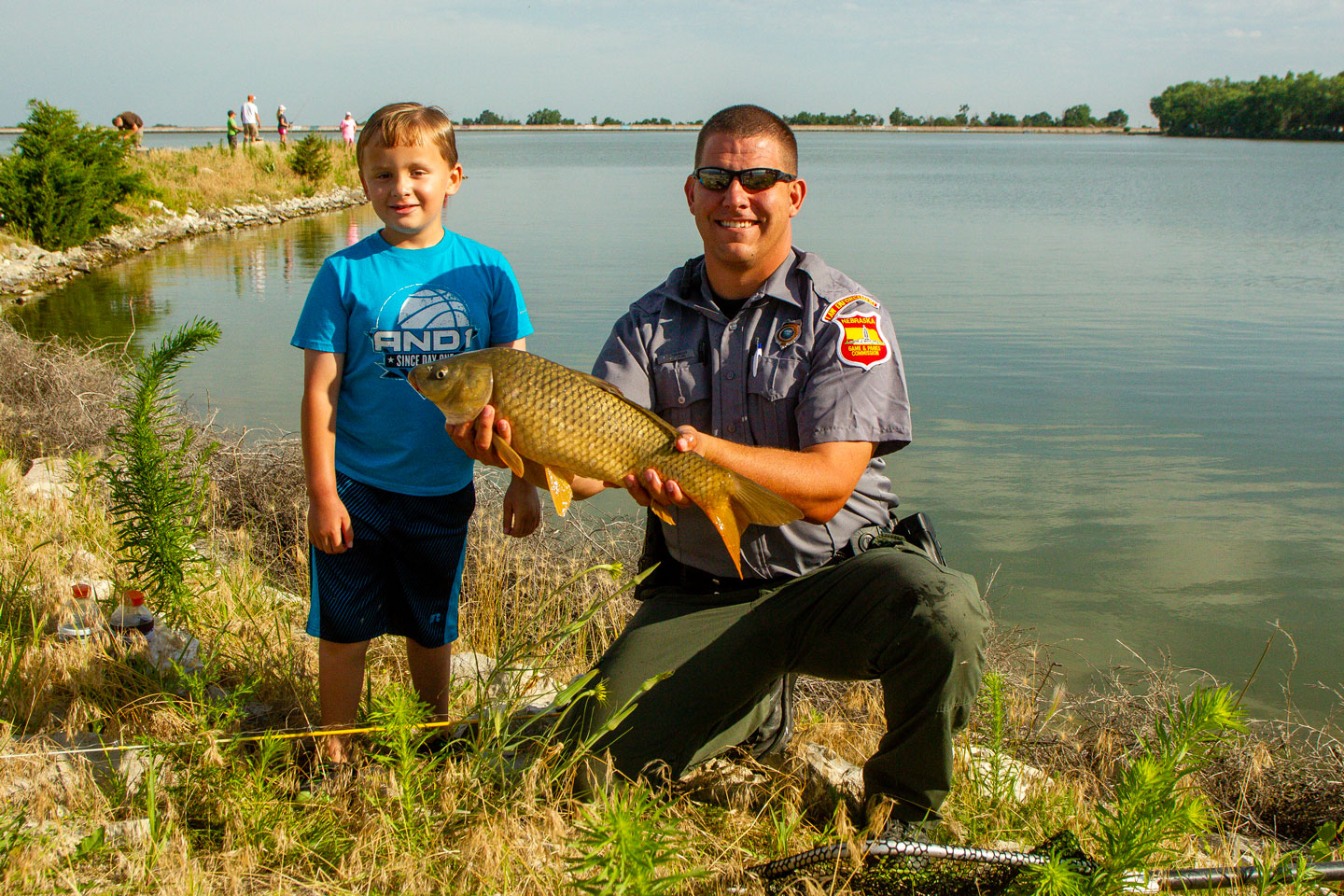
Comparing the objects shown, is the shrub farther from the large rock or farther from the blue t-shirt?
the blue t-shirt

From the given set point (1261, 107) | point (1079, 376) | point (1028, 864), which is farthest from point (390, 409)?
point (1261, 107)

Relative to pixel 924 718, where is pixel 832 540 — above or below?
above

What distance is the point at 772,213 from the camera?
3121 millimetres

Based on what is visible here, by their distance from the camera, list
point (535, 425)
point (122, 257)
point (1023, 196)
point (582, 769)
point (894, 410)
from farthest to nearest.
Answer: point (1023, 196) < point (122, 257) < point (894, 410) < point (582, 769) < point (535, 425)

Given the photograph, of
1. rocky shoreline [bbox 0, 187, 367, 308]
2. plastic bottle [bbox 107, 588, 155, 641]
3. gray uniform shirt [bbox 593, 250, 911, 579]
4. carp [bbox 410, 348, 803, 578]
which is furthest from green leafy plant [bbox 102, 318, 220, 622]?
rocky shoreline [bbox 0, 187, 367, 308]

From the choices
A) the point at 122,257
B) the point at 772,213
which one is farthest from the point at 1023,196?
the point at 772,213

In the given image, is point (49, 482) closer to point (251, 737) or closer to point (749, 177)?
point (251, 737)

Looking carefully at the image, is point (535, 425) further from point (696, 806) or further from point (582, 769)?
point (696, 806)

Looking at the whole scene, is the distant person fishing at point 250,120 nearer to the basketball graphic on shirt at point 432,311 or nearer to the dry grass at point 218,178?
the dry grass at point 218,178

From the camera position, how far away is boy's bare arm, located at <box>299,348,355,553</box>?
274cm

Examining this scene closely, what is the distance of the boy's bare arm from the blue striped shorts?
79mm

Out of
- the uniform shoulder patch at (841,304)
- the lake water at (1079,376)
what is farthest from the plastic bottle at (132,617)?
the lake water at (1079,376)

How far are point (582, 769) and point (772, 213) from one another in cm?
172

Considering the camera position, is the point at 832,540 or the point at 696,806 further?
the point at 832,540
